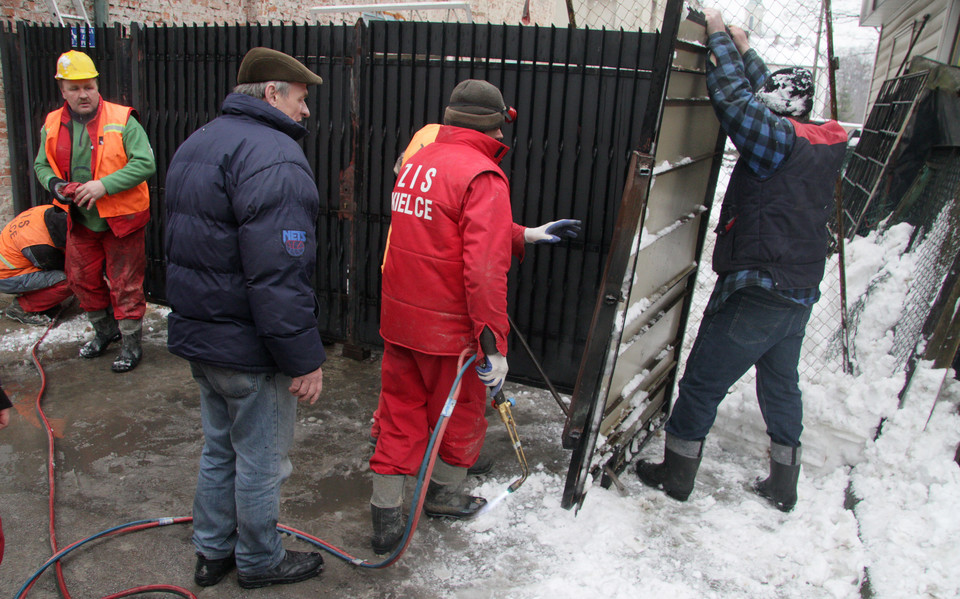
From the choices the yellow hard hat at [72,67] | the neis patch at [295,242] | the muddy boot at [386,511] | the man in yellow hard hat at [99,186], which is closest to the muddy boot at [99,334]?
the man in yellow hard hat at [99,186]

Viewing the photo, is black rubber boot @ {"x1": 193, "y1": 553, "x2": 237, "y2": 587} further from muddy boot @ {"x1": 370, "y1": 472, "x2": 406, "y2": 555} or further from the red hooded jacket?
the red hooded jacket

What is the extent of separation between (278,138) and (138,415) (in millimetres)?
2501

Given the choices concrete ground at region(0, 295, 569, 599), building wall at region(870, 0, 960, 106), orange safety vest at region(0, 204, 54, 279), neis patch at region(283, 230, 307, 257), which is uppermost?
building wall at region(870, 0, 960, 106)

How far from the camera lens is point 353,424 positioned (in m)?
4.03

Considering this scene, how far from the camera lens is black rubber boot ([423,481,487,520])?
3123 millimetres

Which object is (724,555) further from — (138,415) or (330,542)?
(138,415)

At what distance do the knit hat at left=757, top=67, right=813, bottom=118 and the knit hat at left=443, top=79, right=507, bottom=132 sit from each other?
1287 millimetres

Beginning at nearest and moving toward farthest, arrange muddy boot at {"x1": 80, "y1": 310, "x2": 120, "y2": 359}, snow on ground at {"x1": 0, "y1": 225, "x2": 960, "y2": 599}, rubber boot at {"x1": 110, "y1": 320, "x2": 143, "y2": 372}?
snow on ground at {"x1": 0, "y1": 225, "x2": 960, "y2": 599} → rubber boot at {"x1": 110, "y1": 320, "x2": 143, "y2": 372} → muddy boot at {"x1": 80, "y1": 310, "x2": 120, "y2": 359}

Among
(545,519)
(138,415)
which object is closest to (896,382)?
(545,519)

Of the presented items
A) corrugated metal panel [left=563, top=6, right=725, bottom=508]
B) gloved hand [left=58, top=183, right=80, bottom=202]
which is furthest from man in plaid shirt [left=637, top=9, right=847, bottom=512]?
gloved hand [left=58, top=183, right=80, bottom=202]

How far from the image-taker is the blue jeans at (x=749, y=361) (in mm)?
3078

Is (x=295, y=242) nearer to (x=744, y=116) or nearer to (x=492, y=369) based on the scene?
(x=492, y=369)

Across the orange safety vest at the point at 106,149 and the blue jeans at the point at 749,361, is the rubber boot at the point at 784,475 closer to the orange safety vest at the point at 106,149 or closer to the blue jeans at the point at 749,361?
the blue jeans at the point at 749,361

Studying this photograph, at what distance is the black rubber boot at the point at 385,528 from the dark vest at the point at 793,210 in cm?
198
